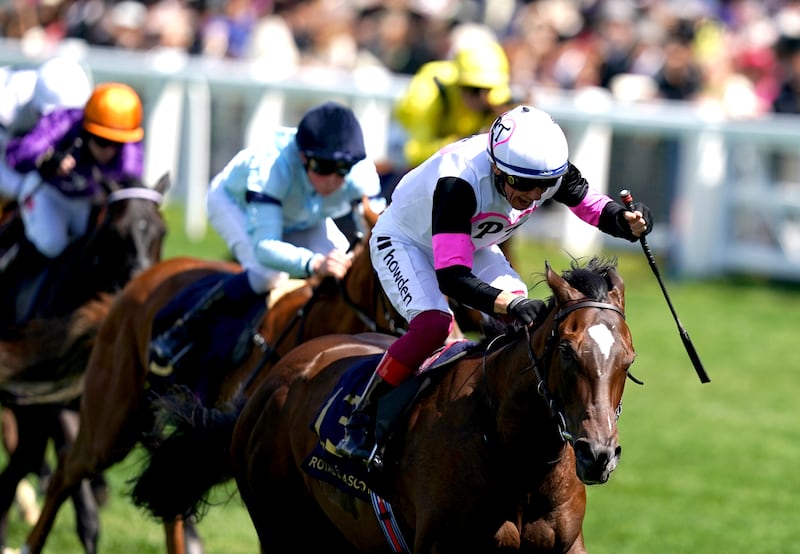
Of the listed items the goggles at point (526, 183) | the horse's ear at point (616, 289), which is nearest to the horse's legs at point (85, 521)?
the goggles at point (526, 183)

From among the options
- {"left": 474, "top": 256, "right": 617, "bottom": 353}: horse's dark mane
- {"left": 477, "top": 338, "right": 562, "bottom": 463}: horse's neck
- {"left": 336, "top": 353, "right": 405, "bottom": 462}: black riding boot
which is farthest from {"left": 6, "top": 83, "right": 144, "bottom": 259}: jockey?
{"left": 477, "top": 338, "right": 562, "bottom": 463}: horse's neck

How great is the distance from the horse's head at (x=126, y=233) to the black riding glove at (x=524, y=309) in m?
3.53

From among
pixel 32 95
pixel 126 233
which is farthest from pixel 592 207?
pixel 32 95

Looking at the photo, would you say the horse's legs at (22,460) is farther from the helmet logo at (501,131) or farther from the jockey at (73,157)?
the helmet logo at (501,131)

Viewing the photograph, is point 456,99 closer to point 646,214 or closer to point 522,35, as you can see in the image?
point 646,214

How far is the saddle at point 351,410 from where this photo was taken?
5098 mm

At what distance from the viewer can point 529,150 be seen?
187 inches

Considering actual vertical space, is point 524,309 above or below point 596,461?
above

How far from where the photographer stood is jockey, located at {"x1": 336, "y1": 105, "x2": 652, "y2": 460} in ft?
15.7

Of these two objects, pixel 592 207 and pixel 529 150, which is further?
pixel 592 207

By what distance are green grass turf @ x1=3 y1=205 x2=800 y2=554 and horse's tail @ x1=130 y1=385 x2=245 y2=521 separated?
436 mm

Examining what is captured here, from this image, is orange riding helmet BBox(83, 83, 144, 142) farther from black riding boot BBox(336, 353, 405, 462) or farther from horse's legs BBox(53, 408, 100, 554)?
black riding boot BBox(336, 353, 405, 462)

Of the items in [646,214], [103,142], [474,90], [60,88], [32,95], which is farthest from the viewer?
[474,90]

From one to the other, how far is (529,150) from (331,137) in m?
1.80
